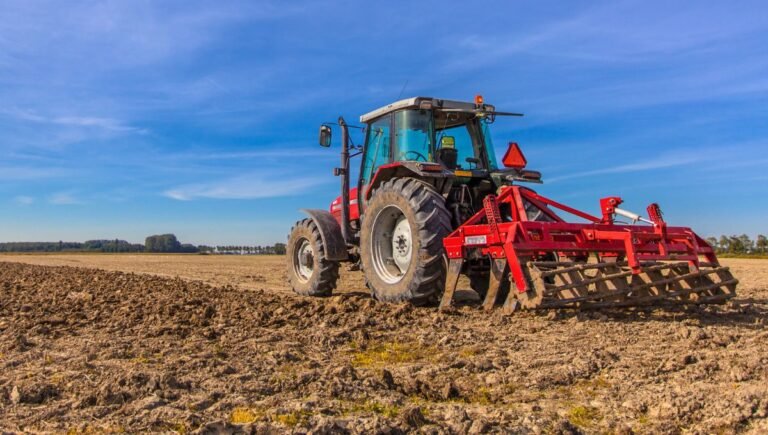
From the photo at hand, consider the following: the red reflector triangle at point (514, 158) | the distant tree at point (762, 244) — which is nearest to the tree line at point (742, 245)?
the distant tree at point (762, 244)

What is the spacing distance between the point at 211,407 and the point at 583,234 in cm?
408

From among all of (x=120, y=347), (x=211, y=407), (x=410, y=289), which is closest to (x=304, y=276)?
(x=410, y=289)

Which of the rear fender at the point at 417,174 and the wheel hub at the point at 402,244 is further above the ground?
the rear fender at the point at 417,174

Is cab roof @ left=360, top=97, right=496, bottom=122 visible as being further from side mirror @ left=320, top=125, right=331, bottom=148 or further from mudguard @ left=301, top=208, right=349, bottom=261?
mudguard @ left=301, top=208, right=349, bottom=261

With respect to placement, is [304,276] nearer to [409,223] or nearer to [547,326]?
[409,223]

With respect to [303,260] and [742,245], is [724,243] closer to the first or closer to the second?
[742,245]

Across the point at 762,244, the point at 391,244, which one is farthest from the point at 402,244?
the point at 762,244

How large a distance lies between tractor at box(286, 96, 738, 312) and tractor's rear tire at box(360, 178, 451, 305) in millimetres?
12

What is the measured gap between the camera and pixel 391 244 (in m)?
7.30

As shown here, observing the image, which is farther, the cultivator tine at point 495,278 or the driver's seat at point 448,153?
the driver's seat at point 448,153

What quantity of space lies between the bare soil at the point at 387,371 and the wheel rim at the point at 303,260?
10.2 feet

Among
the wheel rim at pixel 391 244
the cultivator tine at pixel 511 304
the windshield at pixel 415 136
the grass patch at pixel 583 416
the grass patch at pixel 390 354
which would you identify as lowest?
the grass patch at pixel 583 416

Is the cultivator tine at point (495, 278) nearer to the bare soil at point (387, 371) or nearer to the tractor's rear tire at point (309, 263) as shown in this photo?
the bare soil at point (387, 371)

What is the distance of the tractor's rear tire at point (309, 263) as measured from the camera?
8469 millimetres
